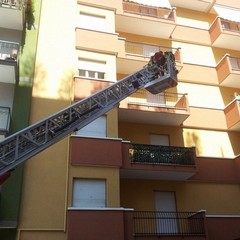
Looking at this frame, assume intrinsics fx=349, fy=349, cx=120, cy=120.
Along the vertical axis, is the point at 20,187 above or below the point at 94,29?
below

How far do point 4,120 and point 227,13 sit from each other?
1564 cm

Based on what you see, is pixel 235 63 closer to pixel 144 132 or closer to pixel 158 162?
pixel 144 132

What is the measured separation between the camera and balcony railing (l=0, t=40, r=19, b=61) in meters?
15.5

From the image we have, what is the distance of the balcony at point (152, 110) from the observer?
679 inches

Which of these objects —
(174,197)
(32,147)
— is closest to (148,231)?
(174,197)

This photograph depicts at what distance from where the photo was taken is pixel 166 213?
1623 centimetres

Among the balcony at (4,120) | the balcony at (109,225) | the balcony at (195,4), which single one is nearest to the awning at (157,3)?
the balcony at (195,4)

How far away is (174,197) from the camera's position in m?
17.0

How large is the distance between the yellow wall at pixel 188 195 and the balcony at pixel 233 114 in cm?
322

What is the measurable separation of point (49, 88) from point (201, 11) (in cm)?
1264

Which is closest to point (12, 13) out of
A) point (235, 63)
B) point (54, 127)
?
point (54, 127)

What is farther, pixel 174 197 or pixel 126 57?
pixel 126 57

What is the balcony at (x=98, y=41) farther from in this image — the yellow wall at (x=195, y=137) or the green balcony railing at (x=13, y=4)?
the yellow wall at (x=195, y=137)

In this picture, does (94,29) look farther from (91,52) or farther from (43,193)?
(43,193)
